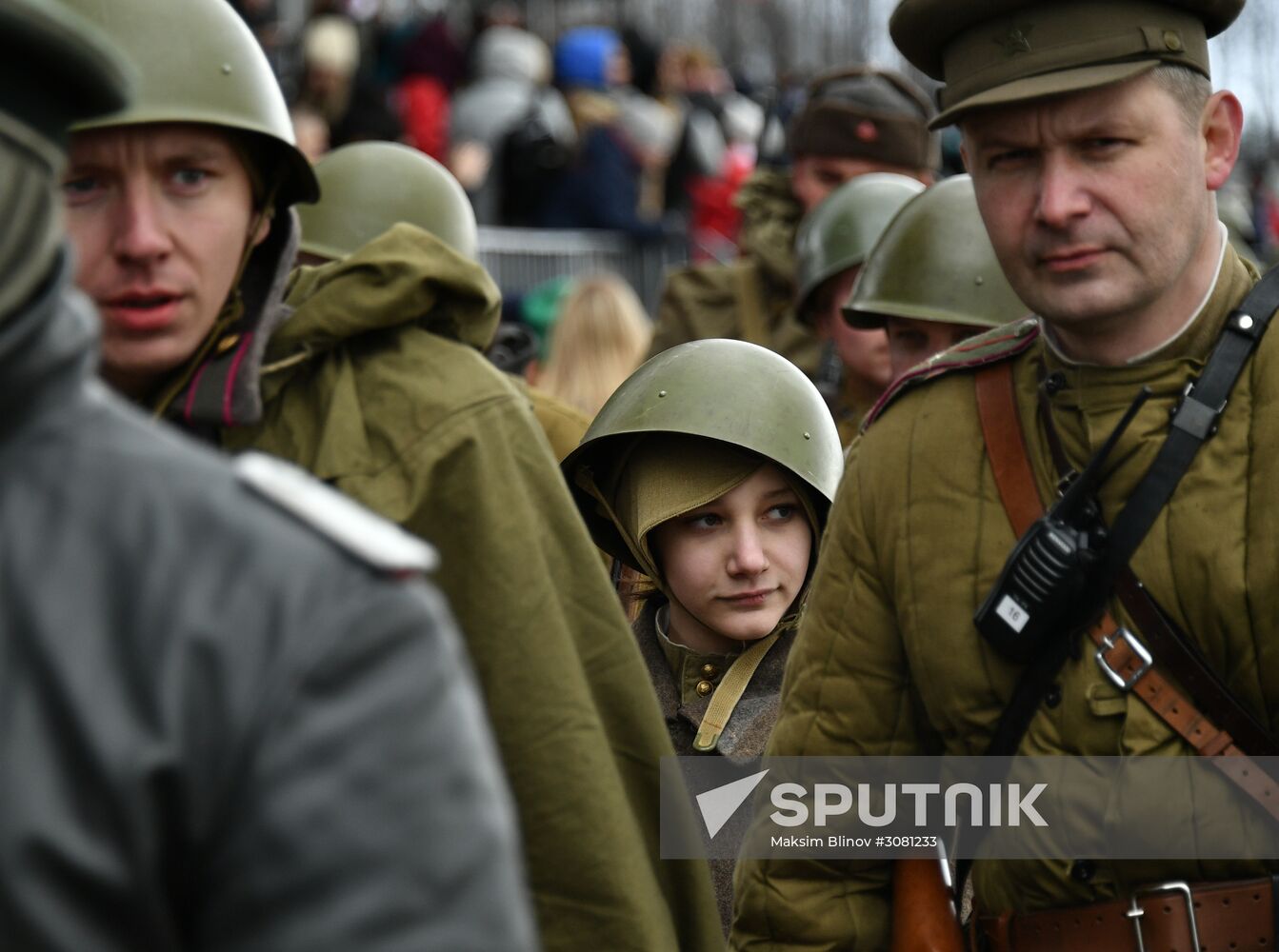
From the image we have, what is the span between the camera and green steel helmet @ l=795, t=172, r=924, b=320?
259 inches

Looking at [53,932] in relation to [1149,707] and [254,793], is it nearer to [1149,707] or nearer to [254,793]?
[254,793]

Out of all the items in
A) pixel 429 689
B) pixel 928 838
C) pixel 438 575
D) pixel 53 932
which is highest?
pixel 438 575

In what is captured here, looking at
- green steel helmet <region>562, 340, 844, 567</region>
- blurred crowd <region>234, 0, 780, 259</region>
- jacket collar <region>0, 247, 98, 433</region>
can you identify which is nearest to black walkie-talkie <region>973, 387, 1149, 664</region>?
green steel helmet <region>562, 340, 844, 567</region>

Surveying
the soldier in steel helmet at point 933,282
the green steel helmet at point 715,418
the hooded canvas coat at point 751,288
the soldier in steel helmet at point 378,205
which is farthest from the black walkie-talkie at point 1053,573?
the hooded canvas coat at point 751,288

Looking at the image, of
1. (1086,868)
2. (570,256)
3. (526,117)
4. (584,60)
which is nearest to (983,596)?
(1086,868)

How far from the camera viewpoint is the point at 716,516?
4.64 meters

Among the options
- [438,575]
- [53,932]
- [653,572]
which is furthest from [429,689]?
[653,572]

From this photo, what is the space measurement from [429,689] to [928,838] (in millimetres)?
2285

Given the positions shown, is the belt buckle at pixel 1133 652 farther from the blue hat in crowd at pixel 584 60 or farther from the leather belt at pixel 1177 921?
the blue hat in crowd at pixel 584 60

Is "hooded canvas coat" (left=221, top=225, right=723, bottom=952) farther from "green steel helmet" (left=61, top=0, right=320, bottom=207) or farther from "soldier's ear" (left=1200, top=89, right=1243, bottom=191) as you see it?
"soldier's ear" (left=1200, top=89, right=1243, bottom=191)

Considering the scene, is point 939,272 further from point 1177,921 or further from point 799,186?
point 1177,921

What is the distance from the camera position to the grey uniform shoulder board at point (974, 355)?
11.6ft

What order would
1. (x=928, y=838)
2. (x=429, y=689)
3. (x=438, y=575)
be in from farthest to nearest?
(x=928, y=838), (x=438, y=575), (x=429, y=689)

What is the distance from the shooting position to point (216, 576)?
58.0 inches
